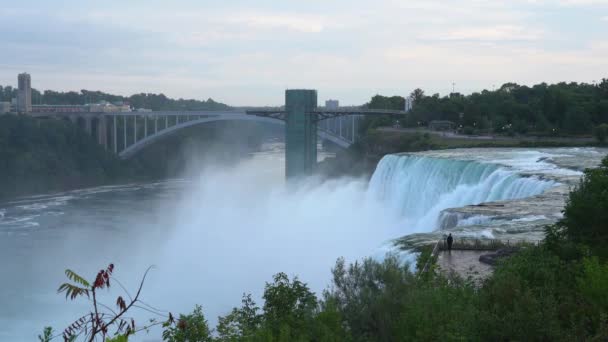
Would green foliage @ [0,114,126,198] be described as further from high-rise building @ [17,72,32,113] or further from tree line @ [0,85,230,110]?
tree line @ [0,85,230,110]

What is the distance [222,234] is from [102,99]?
204ft

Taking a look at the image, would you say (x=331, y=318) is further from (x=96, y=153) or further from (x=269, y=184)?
(x=96, y=153)

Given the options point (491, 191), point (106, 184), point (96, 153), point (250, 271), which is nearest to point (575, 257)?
point (491, 191)

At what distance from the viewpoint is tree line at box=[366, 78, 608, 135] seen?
107 feet

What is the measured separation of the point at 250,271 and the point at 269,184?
22.0 meters

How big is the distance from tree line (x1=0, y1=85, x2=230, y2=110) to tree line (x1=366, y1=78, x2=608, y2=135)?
40.1 meters

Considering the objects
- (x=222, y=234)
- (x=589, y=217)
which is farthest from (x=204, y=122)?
(x=589, y=217)

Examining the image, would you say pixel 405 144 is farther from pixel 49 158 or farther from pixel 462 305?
pixel 462 305

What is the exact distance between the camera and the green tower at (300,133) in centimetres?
3553

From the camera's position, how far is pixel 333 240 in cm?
2019

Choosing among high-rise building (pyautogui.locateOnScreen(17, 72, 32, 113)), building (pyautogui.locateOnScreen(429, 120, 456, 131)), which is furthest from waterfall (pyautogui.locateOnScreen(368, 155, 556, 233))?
high-rise building (pyautogui.locateOnScreen(17, 72, 32, 113))

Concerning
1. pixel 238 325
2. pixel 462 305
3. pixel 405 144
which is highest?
pixel 405 144

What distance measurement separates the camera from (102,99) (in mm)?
83750

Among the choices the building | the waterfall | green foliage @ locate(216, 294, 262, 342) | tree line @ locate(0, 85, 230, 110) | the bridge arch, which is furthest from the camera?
tree line @ locate(0, 85, 230, 110)
